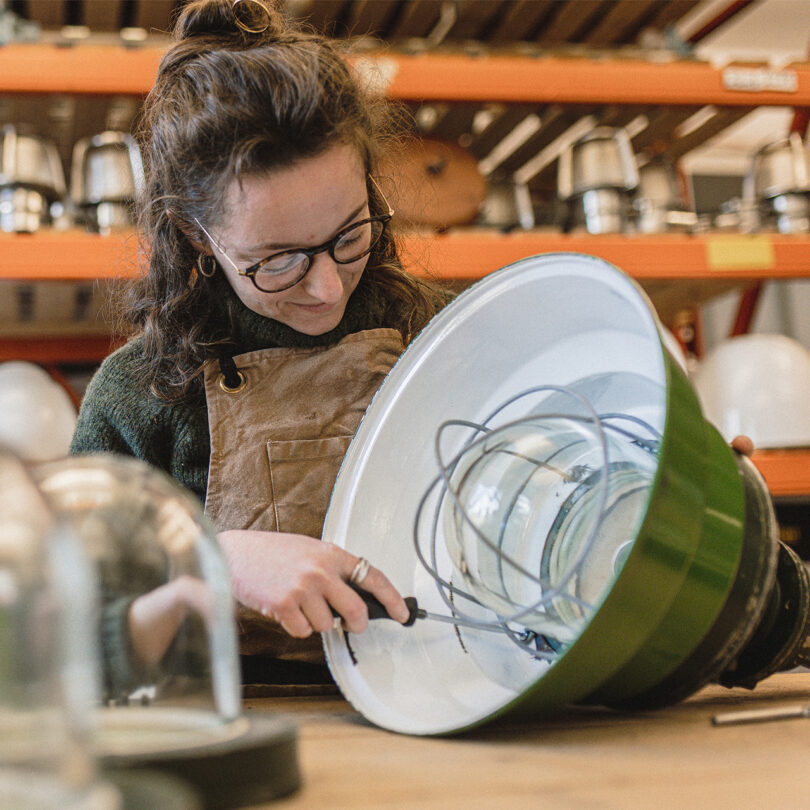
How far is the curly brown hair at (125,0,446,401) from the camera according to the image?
3.35 feet

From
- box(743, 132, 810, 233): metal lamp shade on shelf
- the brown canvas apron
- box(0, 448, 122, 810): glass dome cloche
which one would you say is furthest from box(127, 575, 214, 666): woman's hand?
box(743, 132, 810, 233): metal lamp shade on shelf

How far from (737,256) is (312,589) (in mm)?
1538

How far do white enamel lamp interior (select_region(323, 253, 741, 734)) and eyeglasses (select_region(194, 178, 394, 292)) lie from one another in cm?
22

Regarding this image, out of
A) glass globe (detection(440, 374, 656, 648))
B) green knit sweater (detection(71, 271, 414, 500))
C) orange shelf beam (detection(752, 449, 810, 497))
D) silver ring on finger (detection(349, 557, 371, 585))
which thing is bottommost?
orange shelf beam (detection(752, 449, 810, 497))

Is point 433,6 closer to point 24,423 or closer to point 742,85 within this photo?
point 742,85

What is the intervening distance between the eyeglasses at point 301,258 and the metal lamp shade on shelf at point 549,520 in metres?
0.22

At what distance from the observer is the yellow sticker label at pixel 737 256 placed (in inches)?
79.0

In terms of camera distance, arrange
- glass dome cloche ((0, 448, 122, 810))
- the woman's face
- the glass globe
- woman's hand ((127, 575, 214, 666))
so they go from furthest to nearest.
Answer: the woman's face → the glass globe → woman's hand ((127, 575, 214, 666)) → glass dome cloche ((0, 448, 122, 810))

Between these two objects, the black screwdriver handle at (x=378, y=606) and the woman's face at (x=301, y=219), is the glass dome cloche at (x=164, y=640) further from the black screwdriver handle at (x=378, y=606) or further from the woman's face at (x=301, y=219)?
the woman's face at (x=301, y=219)

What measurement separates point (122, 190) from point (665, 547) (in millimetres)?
1486

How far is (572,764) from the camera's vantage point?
1.94ft

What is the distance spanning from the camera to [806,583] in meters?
0.77

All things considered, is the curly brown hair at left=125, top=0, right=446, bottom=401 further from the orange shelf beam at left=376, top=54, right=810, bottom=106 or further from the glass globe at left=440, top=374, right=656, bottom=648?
the orange shelf beam at left=376, top=54, right=810, bottom=106

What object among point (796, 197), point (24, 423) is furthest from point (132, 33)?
point (796, 197)
